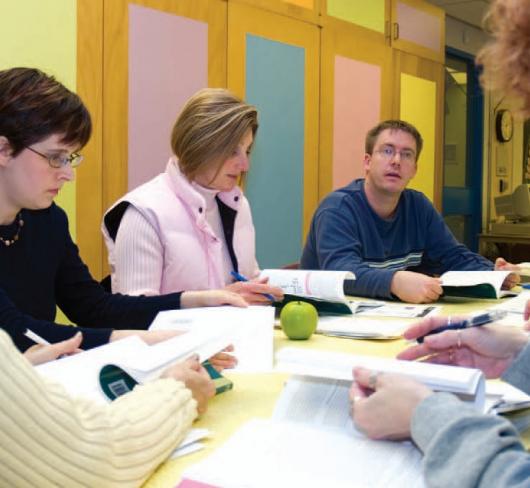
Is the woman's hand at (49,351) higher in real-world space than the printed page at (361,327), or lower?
higher

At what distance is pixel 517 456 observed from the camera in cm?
75

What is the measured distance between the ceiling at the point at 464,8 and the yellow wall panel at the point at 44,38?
378 centimetres

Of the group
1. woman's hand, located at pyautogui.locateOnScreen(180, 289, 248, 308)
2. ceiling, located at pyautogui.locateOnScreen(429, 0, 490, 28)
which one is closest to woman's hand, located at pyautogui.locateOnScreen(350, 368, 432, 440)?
woman's hand, located at pyautogui.locateOnScreen(180, 289, 248, 308)

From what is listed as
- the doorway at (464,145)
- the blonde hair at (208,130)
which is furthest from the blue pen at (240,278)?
the doorway at (464,145)

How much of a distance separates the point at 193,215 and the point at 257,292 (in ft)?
1.38

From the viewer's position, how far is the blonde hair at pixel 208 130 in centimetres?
214

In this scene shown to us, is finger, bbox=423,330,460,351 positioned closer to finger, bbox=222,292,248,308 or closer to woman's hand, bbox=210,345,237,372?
woman's hand, bbox=210,345,237,372

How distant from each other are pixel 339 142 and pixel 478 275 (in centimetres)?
221

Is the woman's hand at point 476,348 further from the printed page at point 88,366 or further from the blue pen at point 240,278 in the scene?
the blue pen at point 240,278

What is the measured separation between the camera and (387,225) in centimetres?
272

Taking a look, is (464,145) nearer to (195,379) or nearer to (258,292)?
(258,292)

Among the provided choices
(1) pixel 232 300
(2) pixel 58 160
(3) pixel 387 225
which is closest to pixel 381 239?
(3) pixel 387 225

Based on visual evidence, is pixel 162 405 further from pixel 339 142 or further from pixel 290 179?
pixel 339 142

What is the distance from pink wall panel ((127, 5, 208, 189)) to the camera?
3.02 meters
